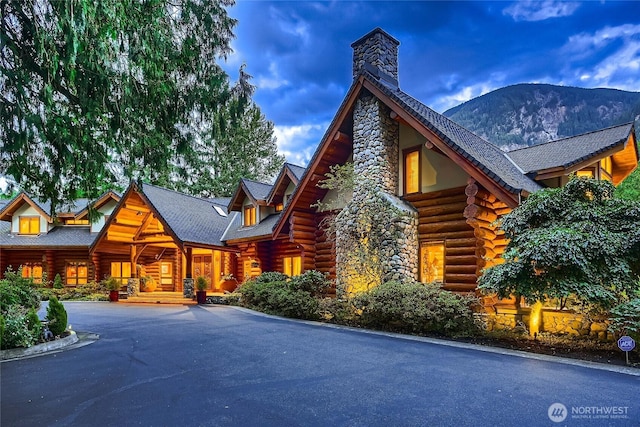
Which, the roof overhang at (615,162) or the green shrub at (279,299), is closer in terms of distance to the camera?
the roof overhang at (615,162)

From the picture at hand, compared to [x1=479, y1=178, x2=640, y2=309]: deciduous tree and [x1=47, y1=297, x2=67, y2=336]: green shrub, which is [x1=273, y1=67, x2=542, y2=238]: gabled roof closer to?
[x1=479, y1=178, x2=640, y2=309]: deciduous tree

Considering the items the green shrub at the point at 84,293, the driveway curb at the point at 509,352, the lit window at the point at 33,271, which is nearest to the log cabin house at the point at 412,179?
the driveway curb at the point at 509,352

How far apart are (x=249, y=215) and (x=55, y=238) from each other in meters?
14.1

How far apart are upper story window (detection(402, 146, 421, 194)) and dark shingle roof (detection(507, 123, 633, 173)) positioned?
364 cm

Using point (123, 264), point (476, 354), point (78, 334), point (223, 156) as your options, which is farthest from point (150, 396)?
point (223, 156)

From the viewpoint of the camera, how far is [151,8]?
20.4ft

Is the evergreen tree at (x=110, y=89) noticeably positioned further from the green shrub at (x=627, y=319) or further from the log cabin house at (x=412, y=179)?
the green shrub at (x=627, y=319)

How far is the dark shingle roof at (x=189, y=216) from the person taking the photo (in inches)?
802

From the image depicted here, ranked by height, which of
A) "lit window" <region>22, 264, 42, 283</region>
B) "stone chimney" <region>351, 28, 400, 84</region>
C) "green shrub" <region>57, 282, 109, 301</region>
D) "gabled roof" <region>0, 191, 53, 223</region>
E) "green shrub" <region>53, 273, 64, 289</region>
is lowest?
"green shrub" <region>57, 282, 109, 301</region>

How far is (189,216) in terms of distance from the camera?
22797 mm

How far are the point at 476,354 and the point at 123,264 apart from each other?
82.4ft

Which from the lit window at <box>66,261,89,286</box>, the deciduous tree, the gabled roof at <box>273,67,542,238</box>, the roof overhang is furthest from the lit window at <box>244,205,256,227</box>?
the deciduous tree

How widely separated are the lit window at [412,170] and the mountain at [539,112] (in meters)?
48.6

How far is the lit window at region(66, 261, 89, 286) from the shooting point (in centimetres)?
2642
